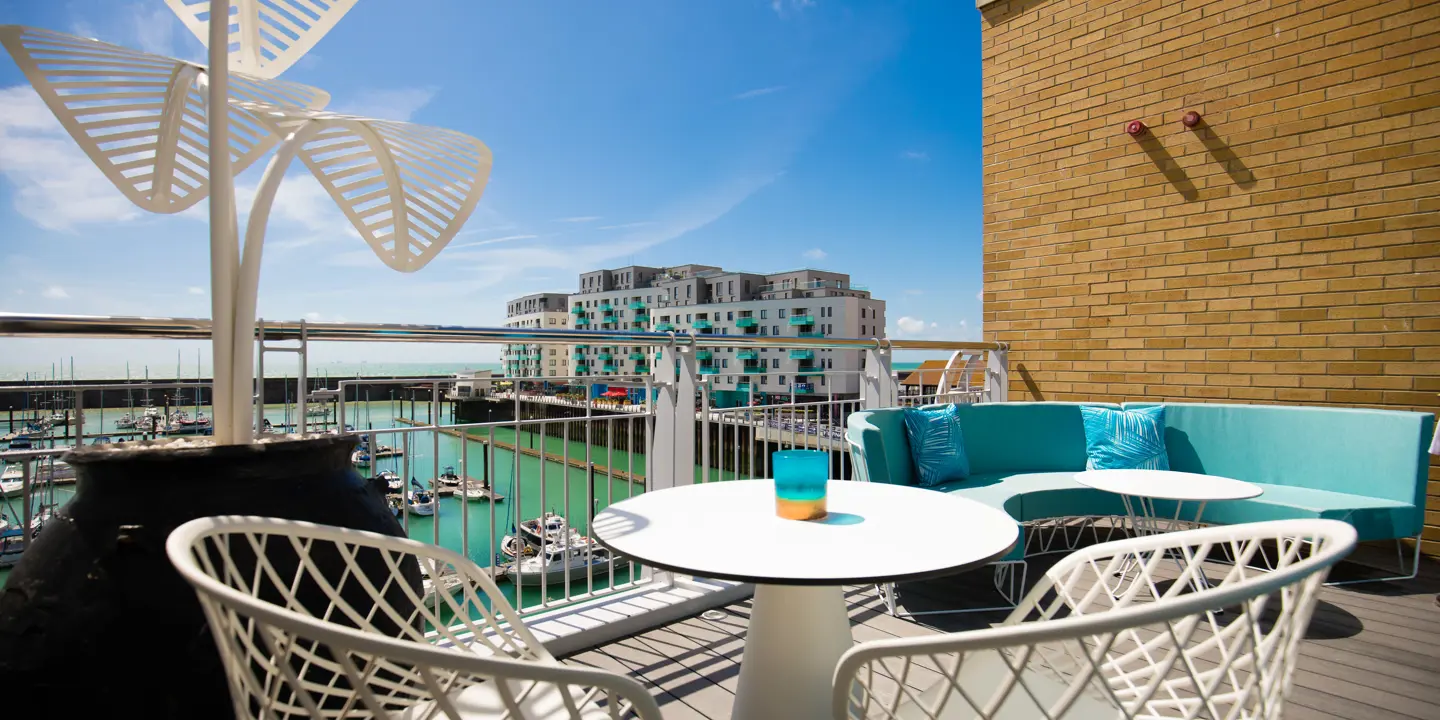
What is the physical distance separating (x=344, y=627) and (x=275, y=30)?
148 centimetres

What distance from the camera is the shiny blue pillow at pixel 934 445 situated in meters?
3.41

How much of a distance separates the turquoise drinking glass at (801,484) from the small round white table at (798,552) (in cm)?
2

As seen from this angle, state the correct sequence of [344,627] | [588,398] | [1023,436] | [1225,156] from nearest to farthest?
1. [344,627]
2. [588,398]
3. [1023,436]
4. [1225,156]

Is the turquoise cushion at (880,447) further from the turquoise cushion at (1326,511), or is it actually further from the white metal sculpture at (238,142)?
the white metal sculpture at (238,142)

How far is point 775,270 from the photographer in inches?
2420

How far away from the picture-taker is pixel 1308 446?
11.5 feet

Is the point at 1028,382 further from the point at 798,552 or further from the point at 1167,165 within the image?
the point at 798,552

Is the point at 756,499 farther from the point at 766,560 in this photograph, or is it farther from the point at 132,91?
the point at 132,91

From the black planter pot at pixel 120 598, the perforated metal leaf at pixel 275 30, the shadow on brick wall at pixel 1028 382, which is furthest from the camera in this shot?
the shadow on brick wall at pixel 1028 382

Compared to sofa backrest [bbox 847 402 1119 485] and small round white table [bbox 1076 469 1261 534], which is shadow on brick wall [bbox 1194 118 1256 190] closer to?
sofa backrest [bbox 847 402 1119 485]

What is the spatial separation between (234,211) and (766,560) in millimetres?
1255

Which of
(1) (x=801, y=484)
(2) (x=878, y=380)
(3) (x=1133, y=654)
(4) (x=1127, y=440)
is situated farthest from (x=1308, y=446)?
(1) (x=801, y=484)

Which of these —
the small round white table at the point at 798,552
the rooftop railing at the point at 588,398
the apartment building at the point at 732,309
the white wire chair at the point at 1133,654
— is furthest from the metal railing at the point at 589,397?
the apartment building at the point at 732,309

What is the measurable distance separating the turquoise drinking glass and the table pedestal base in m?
0.16
